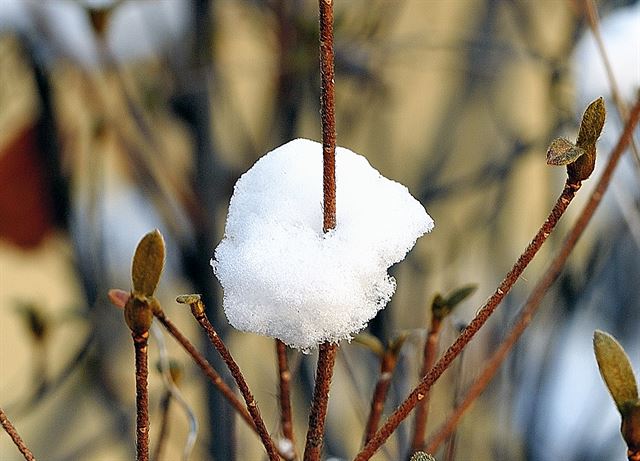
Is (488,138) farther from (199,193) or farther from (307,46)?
(199,193)

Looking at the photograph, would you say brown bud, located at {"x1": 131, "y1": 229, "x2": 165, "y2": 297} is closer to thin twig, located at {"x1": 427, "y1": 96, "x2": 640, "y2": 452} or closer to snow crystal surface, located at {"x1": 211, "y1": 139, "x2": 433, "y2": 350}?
snow crystal surface, located at {"x1": 211, "y1": 139, "x2": 433, "y2": 350}

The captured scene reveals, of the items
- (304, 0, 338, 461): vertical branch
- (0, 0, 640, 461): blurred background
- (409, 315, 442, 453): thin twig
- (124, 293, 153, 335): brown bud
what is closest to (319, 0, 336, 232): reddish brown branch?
(304, 0, 338, 461): vertical branch

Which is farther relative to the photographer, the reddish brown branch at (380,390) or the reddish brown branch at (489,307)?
the reddish brown branch at (380,390)

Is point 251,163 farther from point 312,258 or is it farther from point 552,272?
point 312,258

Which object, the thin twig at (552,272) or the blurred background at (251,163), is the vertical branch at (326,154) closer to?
the thin twig at (552,272)

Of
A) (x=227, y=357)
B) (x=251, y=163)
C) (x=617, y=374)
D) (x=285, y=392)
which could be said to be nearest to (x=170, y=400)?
(x=285, y=392)

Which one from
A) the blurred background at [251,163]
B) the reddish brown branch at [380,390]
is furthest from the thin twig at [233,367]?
the blurred background at [251,163]

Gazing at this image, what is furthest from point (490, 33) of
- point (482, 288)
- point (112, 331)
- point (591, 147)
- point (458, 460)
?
point (591, 147)
